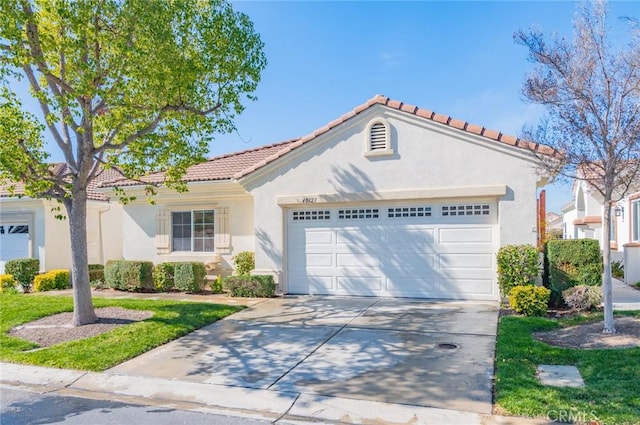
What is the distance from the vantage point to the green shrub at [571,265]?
31.6 ft

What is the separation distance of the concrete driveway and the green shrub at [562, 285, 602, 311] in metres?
1.63

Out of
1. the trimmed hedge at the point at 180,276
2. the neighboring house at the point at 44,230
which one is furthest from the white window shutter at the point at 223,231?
the neighboring house at the point at 44,230

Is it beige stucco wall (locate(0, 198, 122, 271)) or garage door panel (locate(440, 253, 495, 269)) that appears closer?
garage door panel (locate(440, 253, 495, 269))

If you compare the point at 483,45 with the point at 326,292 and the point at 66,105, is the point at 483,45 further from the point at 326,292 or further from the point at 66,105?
the point at 66,105

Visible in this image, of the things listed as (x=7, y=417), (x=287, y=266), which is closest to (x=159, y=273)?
(x=287, y=266)

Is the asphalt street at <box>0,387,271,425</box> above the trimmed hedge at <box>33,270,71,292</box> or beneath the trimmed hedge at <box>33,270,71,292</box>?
beneath

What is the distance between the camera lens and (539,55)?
25.1 ft

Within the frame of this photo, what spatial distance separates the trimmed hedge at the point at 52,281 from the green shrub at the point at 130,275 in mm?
2174

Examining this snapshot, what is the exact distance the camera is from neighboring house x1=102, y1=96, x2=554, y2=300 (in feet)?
34.3

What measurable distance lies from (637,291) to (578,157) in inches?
279

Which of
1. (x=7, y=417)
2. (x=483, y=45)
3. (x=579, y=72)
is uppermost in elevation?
(x=483, y=45)

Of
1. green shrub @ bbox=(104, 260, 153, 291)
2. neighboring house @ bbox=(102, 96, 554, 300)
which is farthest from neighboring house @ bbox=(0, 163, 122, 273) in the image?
neighboring house @ bbox=(102, 96, 554, 300)

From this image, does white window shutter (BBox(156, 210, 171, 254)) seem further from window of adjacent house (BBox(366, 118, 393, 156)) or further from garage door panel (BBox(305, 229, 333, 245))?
window of adjacent house (BBox(366, 118, 393, 156))

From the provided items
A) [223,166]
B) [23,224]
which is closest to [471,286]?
[223,166]
